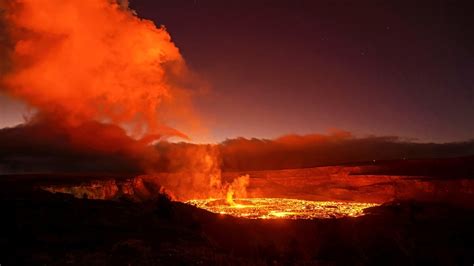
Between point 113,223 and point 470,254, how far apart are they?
20378 mm

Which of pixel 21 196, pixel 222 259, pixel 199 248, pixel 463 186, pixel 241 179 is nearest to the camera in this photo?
pixel 222 259

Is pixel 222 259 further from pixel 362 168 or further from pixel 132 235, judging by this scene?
pixel 362 168

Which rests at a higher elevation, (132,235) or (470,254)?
(132,235)

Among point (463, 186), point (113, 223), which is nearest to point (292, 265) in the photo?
point (113, 223)

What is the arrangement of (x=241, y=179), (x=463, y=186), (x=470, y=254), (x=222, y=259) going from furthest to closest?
(x=241, y=179) < (x=463, y=186) < (x=470, y=254) < (x=222, y=259)

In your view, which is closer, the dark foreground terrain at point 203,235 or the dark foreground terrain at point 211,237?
the dark foreground terrain at point 211,237

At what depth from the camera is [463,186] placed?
5534 cm

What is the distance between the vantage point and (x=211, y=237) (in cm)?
2881

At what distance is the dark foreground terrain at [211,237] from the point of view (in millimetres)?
15852

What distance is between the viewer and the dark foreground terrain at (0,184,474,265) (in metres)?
15.9

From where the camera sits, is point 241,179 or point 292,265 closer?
point 292,265

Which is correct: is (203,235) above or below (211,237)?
above

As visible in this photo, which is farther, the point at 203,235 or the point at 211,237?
the point at 211,237

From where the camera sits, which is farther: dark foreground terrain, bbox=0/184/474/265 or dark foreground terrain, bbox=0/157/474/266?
dark foreground terrain, bbox=0/157/474/266
